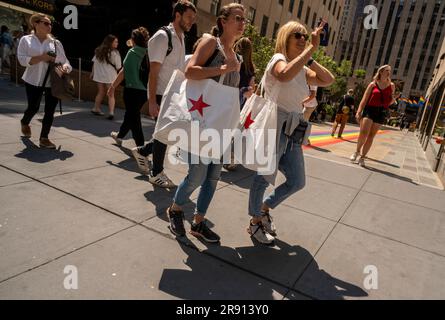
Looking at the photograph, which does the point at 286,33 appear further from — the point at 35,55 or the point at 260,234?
the point at 35,55

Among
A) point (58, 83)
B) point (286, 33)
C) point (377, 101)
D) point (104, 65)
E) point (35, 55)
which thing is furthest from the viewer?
point (104, 65)

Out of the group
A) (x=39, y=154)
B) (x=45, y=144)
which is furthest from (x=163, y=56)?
(x=45, y=144)

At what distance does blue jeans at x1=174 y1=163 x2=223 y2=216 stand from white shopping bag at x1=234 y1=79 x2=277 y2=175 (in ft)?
0.77

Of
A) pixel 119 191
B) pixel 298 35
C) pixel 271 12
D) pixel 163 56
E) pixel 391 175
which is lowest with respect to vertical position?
pixel 391 175

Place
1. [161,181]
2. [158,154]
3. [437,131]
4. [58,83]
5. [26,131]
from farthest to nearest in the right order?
[437,131]
[26,131]
[58,83]
[161,181]
[158,154]

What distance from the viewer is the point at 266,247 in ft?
10.2

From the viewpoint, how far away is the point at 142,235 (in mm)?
2941

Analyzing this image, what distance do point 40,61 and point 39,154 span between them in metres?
1.31

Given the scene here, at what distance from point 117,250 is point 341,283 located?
178 cm

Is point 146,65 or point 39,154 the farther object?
point 39,154

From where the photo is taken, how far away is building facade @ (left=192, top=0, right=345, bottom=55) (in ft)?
70.8

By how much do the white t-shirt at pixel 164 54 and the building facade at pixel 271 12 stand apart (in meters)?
16.0

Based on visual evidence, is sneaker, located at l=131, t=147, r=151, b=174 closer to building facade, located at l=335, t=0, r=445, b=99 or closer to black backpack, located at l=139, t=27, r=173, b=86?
black backpack, located at l=139, t=27, r=173, b=86

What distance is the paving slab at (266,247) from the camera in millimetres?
2763
